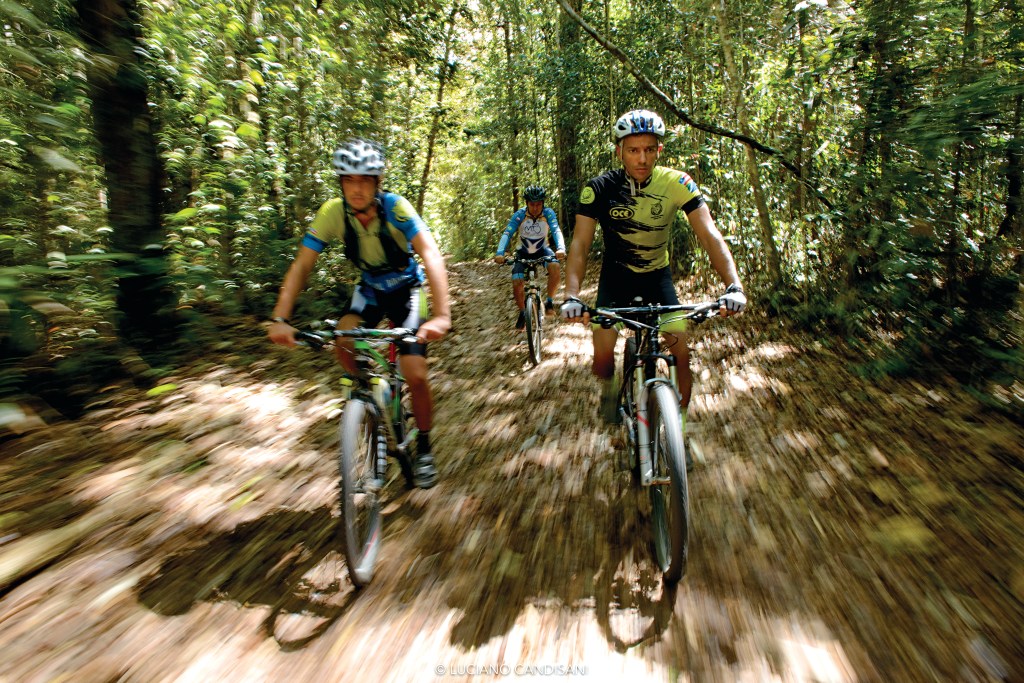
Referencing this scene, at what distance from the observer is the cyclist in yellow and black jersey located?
3.57m

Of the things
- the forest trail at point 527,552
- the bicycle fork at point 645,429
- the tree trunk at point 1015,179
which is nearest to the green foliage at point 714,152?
the tree trunk at point 1015,179

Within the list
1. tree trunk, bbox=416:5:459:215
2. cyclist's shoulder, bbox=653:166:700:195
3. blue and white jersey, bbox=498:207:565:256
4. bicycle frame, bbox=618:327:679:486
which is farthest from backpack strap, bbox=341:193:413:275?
tree trunk, bbox=416:5:459:215

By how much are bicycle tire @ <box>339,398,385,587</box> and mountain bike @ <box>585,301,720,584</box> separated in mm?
1496

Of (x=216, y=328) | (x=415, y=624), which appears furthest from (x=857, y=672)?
(x=216, y=328)

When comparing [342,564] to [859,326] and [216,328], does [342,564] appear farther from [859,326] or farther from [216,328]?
[859,326]

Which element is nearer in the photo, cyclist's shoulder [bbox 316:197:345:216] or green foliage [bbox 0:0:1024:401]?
cyclist's shoulder [bbox 316:197:345:216]

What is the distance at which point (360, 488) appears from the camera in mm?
3012

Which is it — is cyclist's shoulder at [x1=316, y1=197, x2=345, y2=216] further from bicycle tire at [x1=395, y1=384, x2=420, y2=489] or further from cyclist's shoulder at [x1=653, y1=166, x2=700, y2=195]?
cyclist's shoulder at [x1=653, y1=166, x2=700, y2=195]

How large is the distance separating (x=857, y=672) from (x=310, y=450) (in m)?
4.07

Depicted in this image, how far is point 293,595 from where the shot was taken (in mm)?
2922

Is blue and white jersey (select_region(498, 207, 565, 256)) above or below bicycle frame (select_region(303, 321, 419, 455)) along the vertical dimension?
above

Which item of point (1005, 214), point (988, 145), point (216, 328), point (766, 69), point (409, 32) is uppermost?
point (409, 32)

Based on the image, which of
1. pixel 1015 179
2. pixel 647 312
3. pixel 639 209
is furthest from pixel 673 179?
pixel 1015 179

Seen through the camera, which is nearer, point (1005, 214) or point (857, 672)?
point (857, 672)
